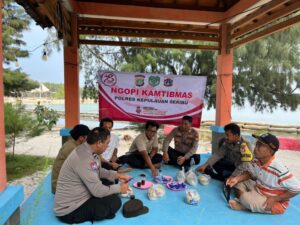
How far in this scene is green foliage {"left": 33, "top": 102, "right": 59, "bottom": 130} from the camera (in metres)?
7.83

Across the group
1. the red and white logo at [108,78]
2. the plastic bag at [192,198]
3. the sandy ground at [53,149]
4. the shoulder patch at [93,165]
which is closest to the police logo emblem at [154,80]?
the red and white logo at [108,78]

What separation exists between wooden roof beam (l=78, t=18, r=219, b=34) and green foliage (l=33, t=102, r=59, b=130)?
14.0 ft

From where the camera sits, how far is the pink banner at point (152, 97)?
15.5 feet

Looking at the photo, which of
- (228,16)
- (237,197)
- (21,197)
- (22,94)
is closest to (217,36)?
(228,16)

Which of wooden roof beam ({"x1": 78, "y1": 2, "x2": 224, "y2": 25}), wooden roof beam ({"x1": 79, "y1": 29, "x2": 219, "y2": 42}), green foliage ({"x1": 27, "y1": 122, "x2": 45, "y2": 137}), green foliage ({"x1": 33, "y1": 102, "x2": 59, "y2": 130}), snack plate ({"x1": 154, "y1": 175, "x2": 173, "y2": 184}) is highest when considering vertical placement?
wooden roof beam ({"x1": 78, "y1": 2, "x2": 224, "y2": 25})

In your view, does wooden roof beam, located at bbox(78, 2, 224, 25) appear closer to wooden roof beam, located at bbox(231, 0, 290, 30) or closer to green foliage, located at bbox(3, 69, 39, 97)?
wooden roof beam, located at bbox(231, 0, 290, 30)

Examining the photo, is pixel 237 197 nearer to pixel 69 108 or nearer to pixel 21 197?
pixel 21 197

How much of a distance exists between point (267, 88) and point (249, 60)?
129 centimetres

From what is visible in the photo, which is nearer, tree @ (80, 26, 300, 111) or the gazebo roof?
the gazebo roof

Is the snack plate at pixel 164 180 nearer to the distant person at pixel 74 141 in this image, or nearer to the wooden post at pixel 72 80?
the distant person at pixel 74 141

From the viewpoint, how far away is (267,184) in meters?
2.54


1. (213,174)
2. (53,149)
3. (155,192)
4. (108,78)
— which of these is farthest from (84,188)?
(53,149)

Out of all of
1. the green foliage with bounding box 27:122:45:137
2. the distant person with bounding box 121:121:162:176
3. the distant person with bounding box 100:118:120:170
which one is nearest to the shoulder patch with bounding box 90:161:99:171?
the distant person with bounding box 100:118:120:170

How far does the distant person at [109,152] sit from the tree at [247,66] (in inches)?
166
